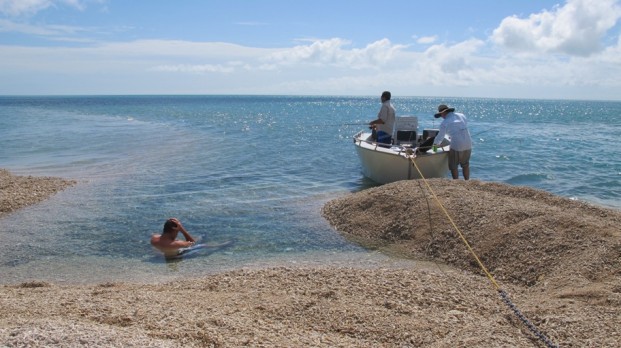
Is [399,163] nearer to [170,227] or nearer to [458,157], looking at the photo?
[458,157]

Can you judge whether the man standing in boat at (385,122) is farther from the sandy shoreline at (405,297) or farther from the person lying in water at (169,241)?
the person lying in water at (169,241)

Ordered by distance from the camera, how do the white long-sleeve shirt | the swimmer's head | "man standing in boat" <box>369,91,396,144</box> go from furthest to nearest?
"man standing in boat" <box>369,91,396,144</box> < the white long-sleeve shirt < the swimmer's head

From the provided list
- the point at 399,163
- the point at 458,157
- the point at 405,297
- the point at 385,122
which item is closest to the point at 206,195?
the point at 399,163

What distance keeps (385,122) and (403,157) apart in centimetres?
207

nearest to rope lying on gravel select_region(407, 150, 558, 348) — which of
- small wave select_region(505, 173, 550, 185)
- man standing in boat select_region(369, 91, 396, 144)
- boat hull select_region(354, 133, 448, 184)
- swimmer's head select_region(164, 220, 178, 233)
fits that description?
boat hull select_region(354, 133, 448, 184)

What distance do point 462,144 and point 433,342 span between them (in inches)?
358

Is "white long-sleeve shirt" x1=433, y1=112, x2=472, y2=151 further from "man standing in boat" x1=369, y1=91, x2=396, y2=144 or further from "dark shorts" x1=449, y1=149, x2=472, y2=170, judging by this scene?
"man standing in boat" x1=369, y1=91, x2=396, y2=144

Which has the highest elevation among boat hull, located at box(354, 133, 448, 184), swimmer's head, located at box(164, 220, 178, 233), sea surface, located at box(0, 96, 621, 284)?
boat hull, located at box(354, 133, 448, 184)

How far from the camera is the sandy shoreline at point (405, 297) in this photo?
532cm

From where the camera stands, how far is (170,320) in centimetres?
564

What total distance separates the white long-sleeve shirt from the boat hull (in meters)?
0.88

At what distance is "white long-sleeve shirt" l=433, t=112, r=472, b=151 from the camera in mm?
13414

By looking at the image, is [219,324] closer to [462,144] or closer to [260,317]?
[260,317]

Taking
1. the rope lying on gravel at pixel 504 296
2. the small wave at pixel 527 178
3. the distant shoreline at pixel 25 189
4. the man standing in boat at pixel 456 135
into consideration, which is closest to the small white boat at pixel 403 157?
the man standing in boat at pixel 456 135
